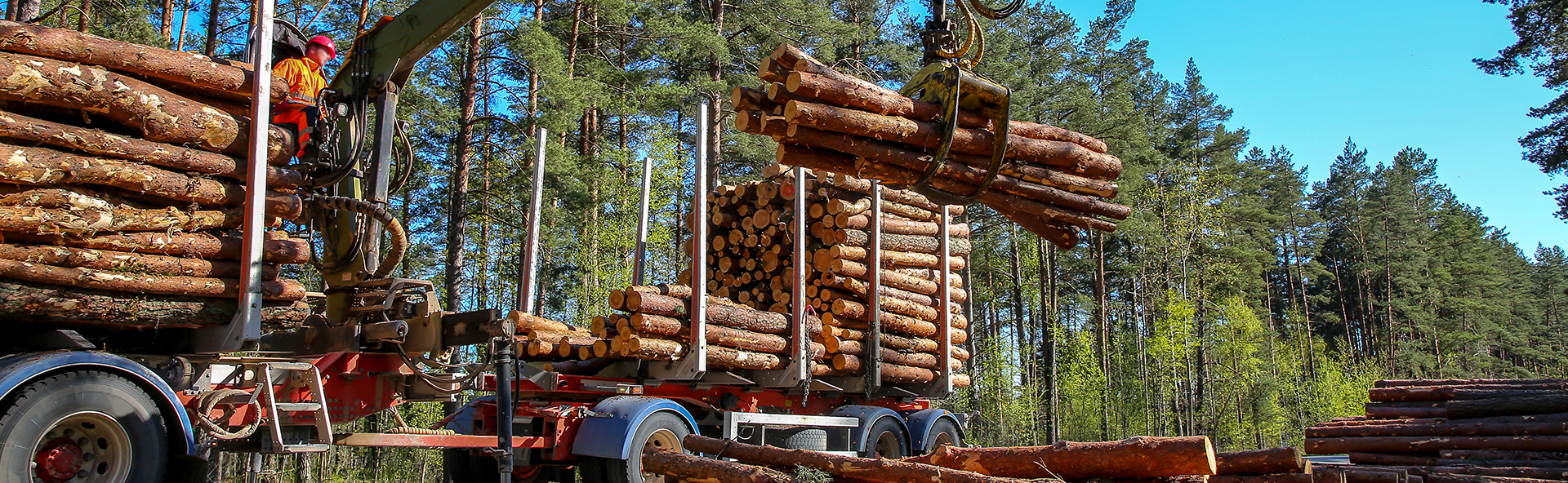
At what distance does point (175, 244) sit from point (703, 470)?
3.27 metres

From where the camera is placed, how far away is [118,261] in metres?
5.30

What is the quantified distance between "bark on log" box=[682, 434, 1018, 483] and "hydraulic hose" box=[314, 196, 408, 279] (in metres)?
2.45

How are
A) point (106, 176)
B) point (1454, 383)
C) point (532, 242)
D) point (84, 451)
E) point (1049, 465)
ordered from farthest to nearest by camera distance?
point (1454, 383), point (532, 242), point (1049, 465), point (106, 176), point (84, 451)

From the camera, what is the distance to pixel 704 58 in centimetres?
2692

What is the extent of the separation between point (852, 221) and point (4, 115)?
703cm

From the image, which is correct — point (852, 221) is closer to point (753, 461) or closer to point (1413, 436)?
point (753, 461)

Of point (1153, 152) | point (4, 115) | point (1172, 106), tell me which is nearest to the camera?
point (4, 115)

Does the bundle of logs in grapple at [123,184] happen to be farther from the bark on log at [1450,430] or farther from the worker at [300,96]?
the bark on log at [1450,430]

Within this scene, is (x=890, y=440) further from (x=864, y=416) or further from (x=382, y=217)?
(x=382, y=217)

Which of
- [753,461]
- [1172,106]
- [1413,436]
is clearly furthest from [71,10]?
[1172,106]

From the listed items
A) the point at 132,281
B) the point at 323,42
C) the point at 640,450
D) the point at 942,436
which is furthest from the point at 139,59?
the point at 942,436

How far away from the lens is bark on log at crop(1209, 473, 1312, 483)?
17.0 ft

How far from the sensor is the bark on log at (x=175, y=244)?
5.14 meters

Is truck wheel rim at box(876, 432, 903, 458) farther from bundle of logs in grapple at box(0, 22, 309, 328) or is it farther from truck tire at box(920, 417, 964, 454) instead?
bundle of logs in grapple at box(0, 22, 309, 328)
